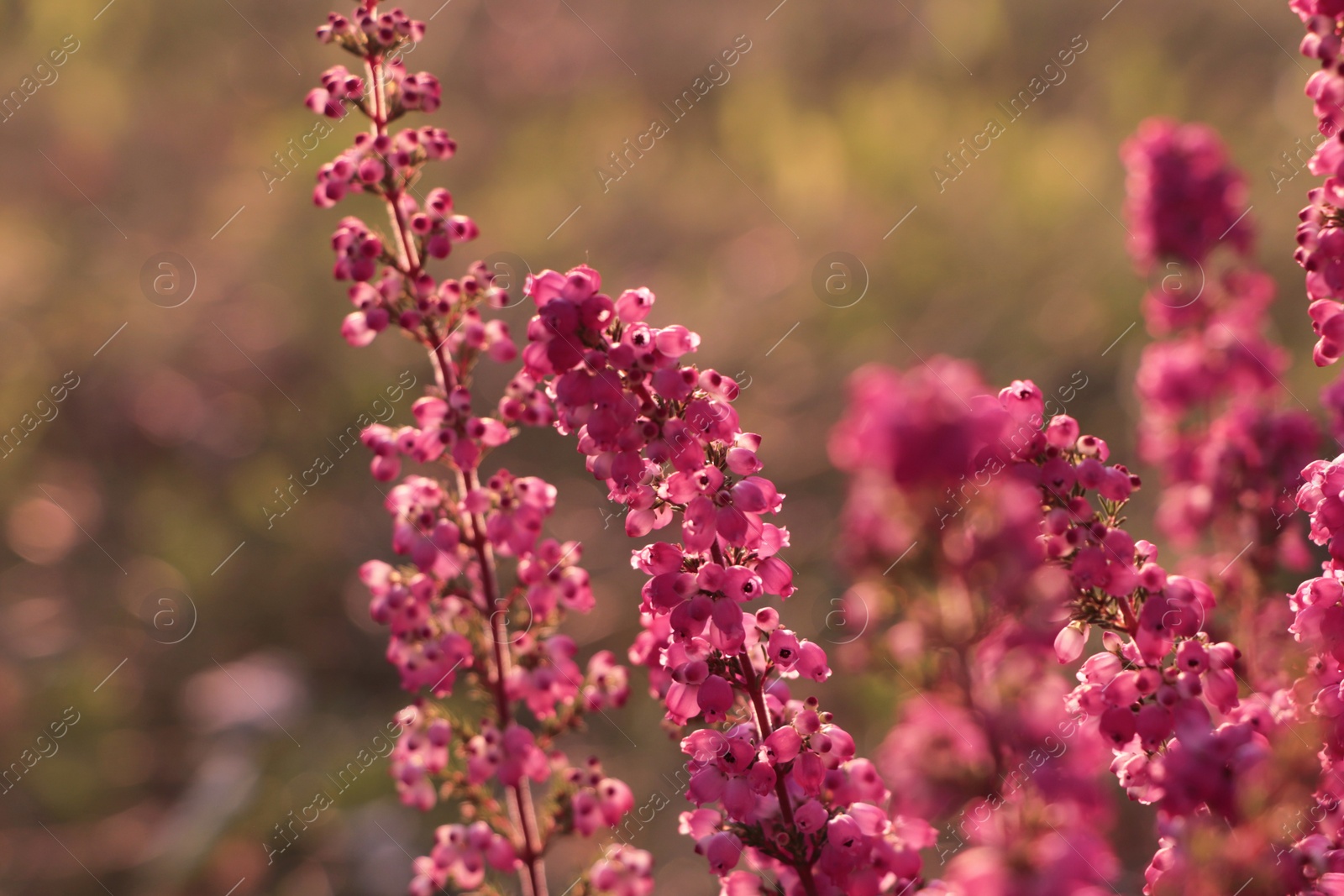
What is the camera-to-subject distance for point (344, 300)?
6.29m

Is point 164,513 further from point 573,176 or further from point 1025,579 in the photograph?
point 1025,579

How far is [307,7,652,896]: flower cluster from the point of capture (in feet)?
4.31

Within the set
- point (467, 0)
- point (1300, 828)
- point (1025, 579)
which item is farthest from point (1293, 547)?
point (467, 0)

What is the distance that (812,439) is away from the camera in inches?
200

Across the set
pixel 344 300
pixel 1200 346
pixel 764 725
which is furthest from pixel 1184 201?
pixel 344 300

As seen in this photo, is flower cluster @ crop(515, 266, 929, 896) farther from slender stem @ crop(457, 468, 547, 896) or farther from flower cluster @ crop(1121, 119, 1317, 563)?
flower cluster @ crop(1121, 119, 1317, 563)

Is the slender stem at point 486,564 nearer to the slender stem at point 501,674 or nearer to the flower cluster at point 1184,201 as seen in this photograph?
the slender stem at point 501,674

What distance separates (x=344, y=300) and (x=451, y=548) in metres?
5.34

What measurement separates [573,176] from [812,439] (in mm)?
3090

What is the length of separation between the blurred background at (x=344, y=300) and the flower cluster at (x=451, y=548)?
103 centimetres

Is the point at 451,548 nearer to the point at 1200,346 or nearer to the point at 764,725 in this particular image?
the point at 764,725

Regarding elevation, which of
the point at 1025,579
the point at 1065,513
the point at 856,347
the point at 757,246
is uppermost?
the point at 757,246

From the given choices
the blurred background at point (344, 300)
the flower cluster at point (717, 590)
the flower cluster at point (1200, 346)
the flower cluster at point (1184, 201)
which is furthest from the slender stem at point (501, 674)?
the flower cluster at point (1184, 201)

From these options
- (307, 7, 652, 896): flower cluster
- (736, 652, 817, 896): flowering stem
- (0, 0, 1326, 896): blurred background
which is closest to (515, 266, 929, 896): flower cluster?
(736, 652, 817, 896): flowering stem
